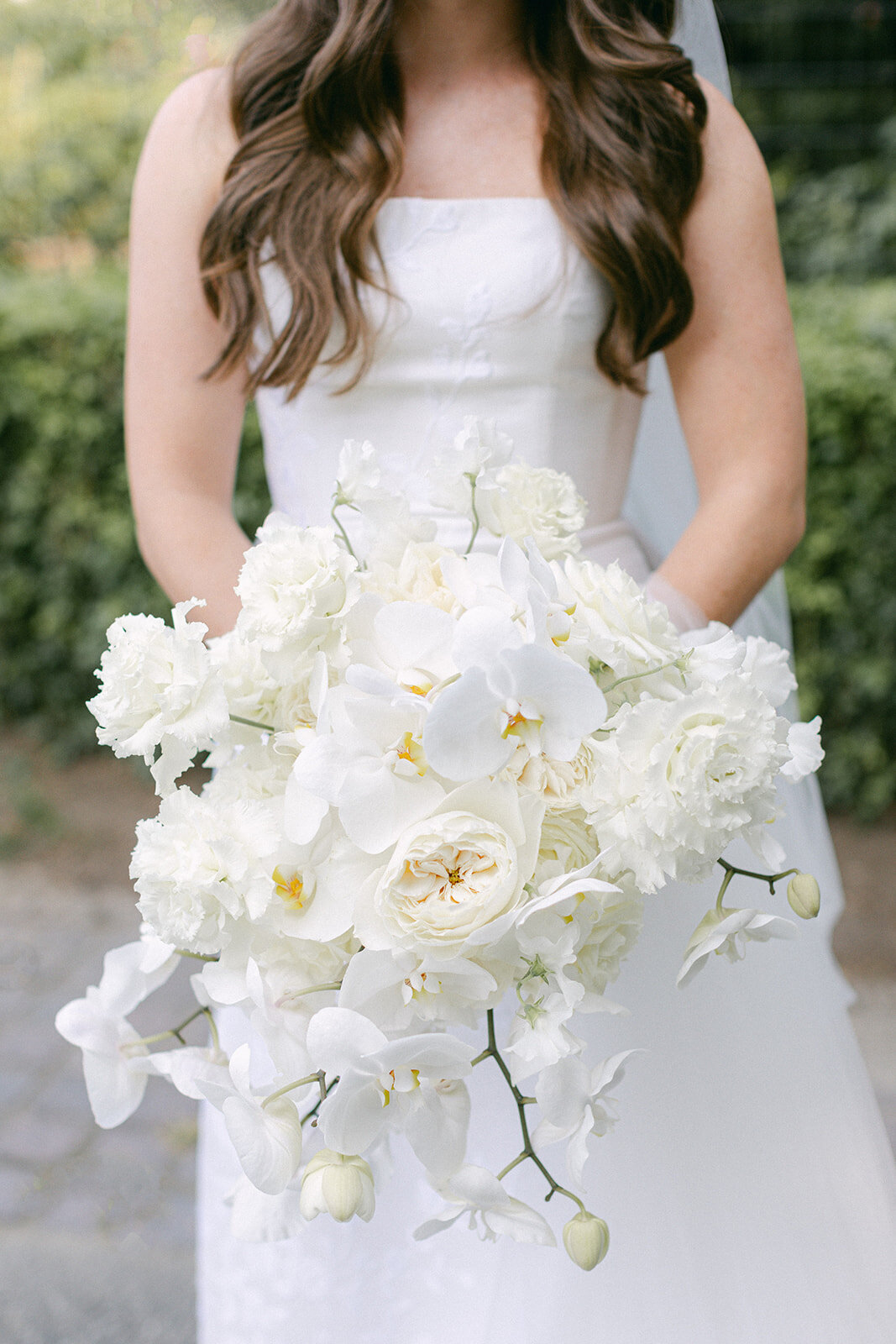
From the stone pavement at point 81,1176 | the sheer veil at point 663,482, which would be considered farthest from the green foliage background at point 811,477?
the sheer veil at point 663,482

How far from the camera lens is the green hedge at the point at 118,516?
398cm

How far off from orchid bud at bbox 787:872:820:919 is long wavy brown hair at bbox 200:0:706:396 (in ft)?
2.81

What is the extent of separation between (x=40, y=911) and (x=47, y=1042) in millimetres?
709

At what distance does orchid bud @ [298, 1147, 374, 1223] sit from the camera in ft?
2.81

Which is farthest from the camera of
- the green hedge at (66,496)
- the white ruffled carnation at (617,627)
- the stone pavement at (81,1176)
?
the green hedge at (66,496)

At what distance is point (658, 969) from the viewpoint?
4.57 ft

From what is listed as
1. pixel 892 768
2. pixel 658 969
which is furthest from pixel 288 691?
pixel 892 768

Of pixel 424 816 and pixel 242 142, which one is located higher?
pixel 242 142

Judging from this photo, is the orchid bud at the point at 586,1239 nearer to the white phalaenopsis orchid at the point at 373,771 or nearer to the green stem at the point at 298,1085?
the green stem at the point at 298,1085

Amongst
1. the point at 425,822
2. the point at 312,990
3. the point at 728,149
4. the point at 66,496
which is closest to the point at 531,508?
the point at 425,822

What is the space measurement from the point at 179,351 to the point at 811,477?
283 centimetres

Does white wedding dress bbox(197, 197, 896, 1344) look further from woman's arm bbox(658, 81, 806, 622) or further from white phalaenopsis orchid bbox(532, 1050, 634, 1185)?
white phalaenopsis orchid bbox(532, 1050, 634, 1185)

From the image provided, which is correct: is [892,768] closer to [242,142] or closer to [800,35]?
[242,142]

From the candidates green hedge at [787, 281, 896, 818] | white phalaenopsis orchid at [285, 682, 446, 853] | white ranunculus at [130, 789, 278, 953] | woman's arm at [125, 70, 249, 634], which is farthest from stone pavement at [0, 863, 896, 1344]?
white phalaenopsis orchid at [285, 682, 446, 853]
